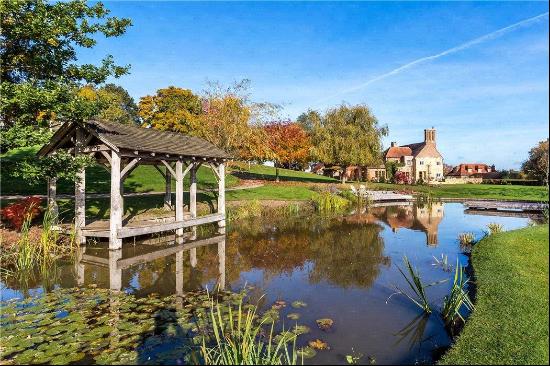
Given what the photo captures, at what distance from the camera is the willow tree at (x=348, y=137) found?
40.3m

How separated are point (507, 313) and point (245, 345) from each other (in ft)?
16.2

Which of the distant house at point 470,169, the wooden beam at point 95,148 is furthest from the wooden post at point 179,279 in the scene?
the distant house at point 470,169

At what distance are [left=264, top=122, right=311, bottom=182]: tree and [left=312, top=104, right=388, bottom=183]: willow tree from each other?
231cm

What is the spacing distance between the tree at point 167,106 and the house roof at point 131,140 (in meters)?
35.0

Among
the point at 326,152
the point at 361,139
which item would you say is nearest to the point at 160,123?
the point at 326,152

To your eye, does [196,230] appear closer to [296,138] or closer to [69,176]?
[69,176]

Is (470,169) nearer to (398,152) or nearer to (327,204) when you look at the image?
(398,152)

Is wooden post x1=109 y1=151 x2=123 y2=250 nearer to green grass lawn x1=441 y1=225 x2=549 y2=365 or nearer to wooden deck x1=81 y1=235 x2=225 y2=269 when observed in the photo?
wooden deck x1=81 y1=235 x2=225 y2=269

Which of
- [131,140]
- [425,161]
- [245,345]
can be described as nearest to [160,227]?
[131,140]

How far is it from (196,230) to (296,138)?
28510 millimetres

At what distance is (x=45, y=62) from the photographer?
1195cm

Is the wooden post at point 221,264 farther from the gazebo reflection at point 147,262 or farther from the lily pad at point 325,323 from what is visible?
the lily pad at point 325,323

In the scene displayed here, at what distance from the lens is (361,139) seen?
4081 cm

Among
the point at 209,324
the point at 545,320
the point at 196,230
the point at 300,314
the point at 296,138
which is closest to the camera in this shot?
the point at 545,320
